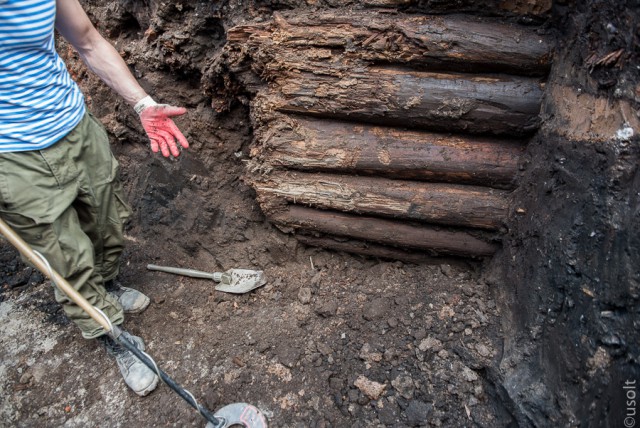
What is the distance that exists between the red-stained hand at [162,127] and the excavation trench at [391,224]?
1.54 ft

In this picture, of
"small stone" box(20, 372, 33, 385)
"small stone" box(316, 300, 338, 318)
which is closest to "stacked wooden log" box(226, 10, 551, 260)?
"small stone" box(316, 300, 338, 318)

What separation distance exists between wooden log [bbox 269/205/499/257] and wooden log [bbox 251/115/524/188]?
0.95 ft

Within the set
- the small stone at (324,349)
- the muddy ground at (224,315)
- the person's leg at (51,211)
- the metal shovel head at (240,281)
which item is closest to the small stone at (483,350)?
the muddy ground at (224,315)

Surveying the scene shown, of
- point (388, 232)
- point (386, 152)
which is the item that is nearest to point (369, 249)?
point (388, 232)

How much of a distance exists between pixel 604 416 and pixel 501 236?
3.31 ft

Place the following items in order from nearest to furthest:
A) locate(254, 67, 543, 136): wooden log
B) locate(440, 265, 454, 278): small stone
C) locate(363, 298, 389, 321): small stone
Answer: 1. locate(254, 67, 543, 136): wooden log
2. locate(363, 298, 389, 321): small stone
3. locate(440, 265, 454, 278): small stone

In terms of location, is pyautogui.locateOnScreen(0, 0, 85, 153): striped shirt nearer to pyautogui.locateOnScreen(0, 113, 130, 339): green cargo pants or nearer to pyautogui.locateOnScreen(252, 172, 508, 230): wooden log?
pyautogui.locateOnScreen(0, 113, 130, 339): green cargo pants

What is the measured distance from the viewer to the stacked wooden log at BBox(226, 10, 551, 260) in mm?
2057

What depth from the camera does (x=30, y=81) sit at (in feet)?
5.74

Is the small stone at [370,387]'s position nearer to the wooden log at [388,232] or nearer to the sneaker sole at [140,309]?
the wooden log at [388,232]

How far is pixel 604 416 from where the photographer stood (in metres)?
1.45

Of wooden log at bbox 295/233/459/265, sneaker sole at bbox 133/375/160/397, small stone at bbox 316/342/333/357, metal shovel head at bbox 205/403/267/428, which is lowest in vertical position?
sneaker sole at bbox 133/375/160/397

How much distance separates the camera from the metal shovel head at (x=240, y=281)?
2.68 m

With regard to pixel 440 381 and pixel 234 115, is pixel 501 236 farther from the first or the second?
pixel 234 115
